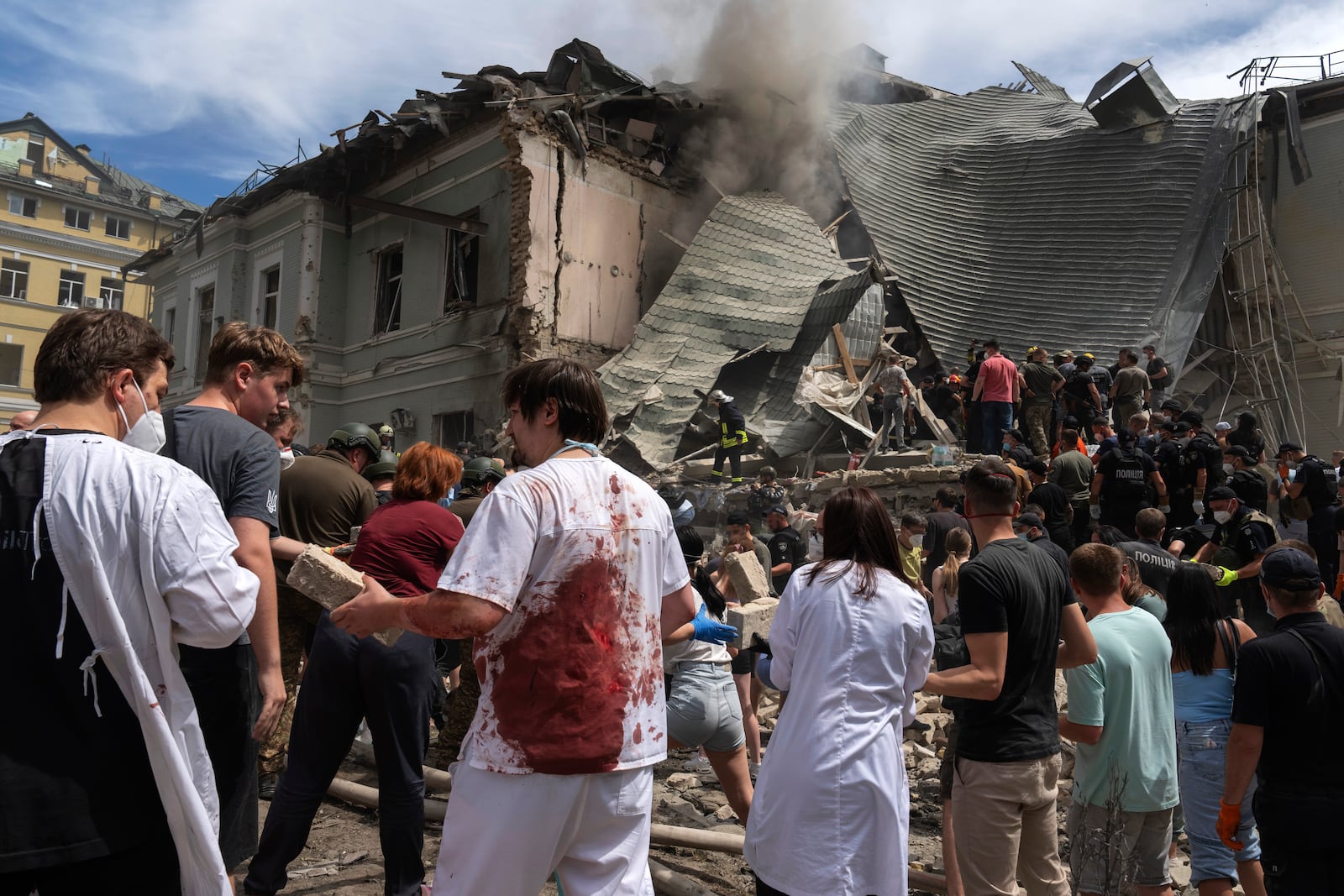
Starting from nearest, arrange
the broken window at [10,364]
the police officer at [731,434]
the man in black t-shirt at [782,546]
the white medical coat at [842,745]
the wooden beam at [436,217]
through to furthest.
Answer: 1. the white medical coat at [842,745]
2. the man in black t-shirt at [782,546]
3. the police officer at [731,434]
4. the wooden beam at [436,217]
5. the broken window at [10,364]

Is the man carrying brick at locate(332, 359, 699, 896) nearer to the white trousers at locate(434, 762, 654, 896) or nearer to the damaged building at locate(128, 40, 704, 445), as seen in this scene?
the white trousers at locate(434, 762, 654, 896)

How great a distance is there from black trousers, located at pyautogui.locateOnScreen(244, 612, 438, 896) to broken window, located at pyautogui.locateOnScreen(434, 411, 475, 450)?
1353 cm

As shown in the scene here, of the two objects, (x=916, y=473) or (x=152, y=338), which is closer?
(x=152, y=338)

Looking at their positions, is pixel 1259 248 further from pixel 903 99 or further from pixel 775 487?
pixel 775 487

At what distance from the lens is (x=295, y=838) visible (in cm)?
301

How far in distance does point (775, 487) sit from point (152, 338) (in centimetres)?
951

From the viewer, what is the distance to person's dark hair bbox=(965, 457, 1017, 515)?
3145 millimetres

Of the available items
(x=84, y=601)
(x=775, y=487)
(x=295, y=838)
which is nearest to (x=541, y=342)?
(x=775, y=487)

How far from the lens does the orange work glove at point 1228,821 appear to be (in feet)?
9.57

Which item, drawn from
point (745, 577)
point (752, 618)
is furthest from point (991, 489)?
point (745, 577)

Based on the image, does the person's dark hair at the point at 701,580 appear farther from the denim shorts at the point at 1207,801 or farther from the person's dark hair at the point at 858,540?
the denim shorts at the point at 1207,801

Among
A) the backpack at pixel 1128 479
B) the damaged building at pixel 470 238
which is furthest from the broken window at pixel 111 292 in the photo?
the backpack at pixel 1128 479

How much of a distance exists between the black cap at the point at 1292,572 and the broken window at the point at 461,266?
603 inches

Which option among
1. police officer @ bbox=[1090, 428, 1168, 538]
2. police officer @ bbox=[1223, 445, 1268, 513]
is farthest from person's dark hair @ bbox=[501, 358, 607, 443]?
police officer @ bbox=[1090, 428, 1168, 538]
